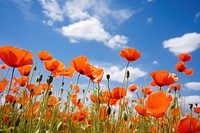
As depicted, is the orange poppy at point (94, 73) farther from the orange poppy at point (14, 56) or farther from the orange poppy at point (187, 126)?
the orange poppy at point (187, 126)

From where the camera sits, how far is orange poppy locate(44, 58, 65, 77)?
263 cm

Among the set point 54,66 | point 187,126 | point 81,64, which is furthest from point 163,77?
point 54,66

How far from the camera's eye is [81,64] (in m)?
2.46

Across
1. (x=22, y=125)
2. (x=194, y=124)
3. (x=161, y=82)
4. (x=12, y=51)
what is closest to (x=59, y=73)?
(x=22, y=125)

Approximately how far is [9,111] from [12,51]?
1.26 meters

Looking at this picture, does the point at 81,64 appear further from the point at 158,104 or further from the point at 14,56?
the point at 158,104

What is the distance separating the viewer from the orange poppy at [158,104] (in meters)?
1.58

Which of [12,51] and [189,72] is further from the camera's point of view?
[189,72]

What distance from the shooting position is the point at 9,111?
9.79ft

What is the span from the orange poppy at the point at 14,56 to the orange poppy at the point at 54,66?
656 mm

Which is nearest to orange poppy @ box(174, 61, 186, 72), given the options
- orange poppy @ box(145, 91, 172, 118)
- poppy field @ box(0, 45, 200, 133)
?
poppy field @ box(0, 45, 200, 133)

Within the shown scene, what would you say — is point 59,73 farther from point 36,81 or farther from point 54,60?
point 36,81

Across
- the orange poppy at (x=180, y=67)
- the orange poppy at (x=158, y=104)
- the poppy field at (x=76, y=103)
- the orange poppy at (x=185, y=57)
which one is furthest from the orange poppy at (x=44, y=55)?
the orange poppy at (x=185, y=57)

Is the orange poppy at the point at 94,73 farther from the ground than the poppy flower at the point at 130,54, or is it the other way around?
the poppy flower at the point at 130,54
